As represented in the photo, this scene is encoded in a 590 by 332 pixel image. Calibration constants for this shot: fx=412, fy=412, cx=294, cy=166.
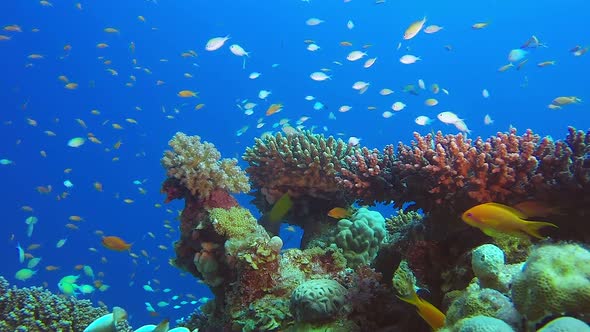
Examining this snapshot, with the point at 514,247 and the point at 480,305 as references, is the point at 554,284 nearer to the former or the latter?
the point at 480,305

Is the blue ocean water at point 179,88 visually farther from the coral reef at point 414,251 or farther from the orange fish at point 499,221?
the orange fish at point 499,221

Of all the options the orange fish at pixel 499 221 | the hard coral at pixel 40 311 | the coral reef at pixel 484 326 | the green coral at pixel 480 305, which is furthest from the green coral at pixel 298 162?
the coral reef at pixel 484 326

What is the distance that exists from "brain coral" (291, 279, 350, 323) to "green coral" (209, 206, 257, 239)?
5.27 feet

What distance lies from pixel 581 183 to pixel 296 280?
3139 mm

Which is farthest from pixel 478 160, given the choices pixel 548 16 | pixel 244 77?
pixel 548 16

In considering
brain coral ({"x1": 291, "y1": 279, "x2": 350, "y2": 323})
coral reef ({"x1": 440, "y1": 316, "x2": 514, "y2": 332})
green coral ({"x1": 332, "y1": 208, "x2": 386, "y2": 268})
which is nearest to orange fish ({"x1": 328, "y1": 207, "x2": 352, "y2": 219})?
green coral ({"x1": 332, "y1": 208, "x2": 386, "y2": 268})

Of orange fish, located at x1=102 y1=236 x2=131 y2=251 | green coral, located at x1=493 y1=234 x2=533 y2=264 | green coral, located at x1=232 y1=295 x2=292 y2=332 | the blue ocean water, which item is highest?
the blue ocean water

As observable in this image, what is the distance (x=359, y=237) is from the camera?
633 cm

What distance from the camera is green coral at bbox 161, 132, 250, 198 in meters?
6.07

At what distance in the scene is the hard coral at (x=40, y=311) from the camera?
5535 millimetres

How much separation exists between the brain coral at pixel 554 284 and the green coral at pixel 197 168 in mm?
4666

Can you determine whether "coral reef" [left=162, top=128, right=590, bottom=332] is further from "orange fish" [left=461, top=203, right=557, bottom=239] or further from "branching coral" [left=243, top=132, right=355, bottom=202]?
"branching coral" [left=243, top=132, right=355, bottom=202]

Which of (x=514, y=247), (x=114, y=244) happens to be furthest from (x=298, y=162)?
(x=514, y=247)

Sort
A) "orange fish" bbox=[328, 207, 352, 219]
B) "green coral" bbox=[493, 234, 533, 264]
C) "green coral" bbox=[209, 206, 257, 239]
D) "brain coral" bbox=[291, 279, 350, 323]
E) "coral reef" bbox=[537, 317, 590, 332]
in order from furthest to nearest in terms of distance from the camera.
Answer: "orange fish" bbox=[328, 207, 352, 219] < "green coral" bbox=[209, 206, 257, 239] < "brain coral" bbox=[291, 279, 350, 323] < "green coral" bbox=[493, 234, 533, 264] < "coral reef" bbox=[537, 317, 590, 332]
